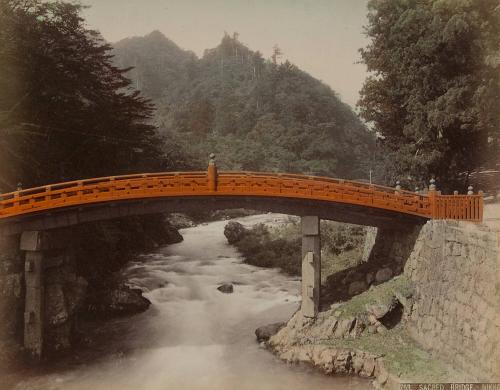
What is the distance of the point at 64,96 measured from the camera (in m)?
28.7

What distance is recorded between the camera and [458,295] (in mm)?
17328

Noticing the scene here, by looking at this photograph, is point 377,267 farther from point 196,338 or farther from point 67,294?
point 67,294

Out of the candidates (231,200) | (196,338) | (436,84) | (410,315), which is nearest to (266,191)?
(231,200)

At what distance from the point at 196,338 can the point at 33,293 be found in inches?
336

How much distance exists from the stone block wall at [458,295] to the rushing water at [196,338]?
385 centimetres

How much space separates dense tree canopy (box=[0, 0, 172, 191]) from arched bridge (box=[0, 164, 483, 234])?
4.49 meters

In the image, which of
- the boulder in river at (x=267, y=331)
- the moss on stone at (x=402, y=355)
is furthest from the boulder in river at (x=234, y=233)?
the moss on stone at (x=402, y=355)

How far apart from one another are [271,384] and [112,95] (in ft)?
77.8

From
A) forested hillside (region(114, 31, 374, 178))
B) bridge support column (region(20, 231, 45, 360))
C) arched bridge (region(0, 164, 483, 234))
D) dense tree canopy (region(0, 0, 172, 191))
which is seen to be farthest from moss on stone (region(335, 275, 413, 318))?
forested hillside (region(114, 31, 374, 178))

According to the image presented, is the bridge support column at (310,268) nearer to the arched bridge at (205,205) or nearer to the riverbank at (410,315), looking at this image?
the arched bridge at (205,205)

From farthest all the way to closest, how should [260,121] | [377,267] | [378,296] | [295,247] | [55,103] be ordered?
[260,121], [295,247], [55,103], [377,267], [378,296]

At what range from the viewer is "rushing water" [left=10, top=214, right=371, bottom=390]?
19578 millimetres

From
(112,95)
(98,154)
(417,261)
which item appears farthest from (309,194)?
(112,95)

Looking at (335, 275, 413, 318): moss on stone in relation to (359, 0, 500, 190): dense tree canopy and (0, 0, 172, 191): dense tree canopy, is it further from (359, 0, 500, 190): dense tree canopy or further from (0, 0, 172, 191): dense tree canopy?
(0, 0, 172, 191): dense tree canopy
